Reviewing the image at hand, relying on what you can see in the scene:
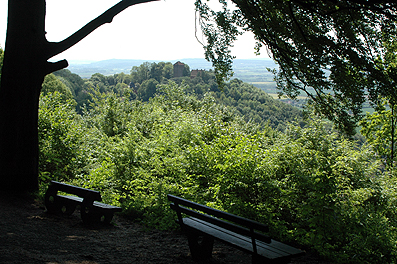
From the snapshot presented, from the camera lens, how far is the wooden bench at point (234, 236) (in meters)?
3.01

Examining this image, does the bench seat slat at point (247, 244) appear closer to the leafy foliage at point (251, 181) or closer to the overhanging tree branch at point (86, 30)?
the leafy foliage at point (251, 181)

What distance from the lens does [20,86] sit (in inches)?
226

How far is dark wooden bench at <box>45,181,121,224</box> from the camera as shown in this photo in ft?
15.6

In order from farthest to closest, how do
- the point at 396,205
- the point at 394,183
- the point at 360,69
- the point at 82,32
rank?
1. the point at 394,183
2. the point at 396,205
3. the point at 82,32
4. the point at 360,69

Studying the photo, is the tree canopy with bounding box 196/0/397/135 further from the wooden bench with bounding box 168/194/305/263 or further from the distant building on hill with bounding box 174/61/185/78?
the distant building on hill with bounding box 174/61/185/78

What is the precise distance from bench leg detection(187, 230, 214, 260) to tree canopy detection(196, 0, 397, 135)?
11.7 feet

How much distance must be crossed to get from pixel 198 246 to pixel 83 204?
2.01m

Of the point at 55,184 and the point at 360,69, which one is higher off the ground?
the point at 360,69

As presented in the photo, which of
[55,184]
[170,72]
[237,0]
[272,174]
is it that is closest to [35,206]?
[55,184]

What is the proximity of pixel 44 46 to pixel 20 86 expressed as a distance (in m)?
0.90

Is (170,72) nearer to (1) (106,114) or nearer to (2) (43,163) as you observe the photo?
(1) (106,114)

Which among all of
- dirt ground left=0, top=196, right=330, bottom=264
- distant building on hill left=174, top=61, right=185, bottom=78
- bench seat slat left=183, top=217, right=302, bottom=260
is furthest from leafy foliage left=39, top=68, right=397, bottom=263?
distant building on hill left=174, top=61, right=185, bottom=78

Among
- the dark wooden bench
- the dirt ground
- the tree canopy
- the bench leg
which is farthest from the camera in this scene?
the tree canopy

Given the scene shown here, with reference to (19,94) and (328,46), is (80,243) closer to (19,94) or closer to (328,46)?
(19,94)
